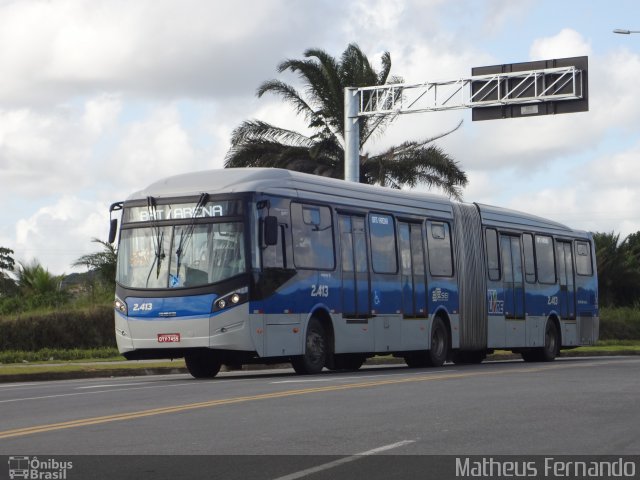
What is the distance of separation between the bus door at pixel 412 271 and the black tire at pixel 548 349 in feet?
20.3

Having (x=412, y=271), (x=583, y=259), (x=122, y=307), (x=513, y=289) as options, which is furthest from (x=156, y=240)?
(x=583, y=259)

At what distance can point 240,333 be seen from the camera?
20.6 metres

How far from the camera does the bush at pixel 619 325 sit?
56.4 metres

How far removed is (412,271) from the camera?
84.6 feet

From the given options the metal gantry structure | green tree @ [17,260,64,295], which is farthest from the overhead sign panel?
green tree @ [17,260,64,295]

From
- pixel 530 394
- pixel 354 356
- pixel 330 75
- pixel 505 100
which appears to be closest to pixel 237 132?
pixel 330 75

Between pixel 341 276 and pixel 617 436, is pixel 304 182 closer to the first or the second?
pixel 341 276

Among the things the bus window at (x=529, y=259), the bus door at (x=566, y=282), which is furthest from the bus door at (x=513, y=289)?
the bus door at (x=566, y=282)

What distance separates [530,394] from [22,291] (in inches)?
1529

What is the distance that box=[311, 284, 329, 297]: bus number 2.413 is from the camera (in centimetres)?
2230

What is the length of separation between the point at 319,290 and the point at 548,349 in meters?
10.9
